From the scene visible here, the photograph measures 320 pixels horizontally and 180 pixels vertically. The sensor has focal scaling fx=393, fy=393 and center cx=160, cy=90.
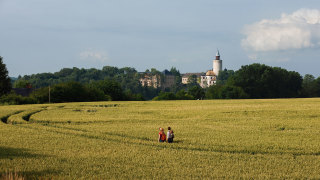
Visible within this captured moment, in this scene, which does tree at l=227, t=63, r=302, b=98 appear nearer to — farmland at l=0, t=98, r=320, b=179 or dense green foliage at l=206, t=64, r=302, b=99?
dense green foliage at l=206, t=64, r=302, b=99

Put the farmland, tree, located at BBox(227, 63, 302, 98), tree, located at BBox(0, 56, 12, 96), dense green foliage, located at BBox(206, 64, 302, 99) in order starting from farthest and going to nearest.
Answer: tree, located at BBox(227, 63, 302, 98) < dense green foliage, located at BBox(206, 64, 302, 99) < tree, located at BBox(0, 56, 12, 96) < the farmland

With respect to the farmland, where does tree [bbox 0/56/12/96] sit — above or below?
above

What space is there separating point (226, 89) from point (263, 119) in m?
98.9

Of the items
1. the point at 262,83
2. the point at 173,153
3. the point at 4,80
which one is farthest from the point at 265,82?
the point at 173,153

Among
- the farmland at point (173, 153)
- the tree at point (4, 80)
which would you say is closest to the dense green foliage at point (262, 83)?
the tree at point (4, 80)

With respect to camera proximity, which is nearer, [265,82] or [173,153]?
[173,153]

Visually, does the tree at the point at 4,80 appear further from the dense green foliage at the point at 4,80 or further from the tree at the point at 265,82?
the tree at the point at 265,82

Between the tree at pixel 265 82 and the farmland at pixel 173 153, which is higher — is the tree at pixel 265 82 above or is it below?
above

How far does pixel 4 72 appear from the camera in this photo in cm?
8906

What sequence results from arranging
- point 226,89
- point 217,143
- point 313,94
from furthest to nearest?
point 313,94 → point 226,89 → point 217,143

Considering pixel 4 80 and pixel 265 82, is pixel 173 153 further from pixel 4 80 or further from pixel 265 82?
pixel 265 82

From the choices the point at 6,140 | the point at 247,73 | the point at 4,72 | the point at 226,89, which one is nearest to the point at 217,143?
the point at 6,140

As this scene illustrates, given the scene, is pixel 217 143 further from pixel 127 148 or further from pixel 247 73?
pixel 247 73

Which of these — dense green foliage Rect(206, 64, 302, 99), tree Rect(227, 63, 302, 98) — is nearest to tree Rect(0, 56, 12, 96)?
dense green foliage Rect(206, 64, 302, 99)
